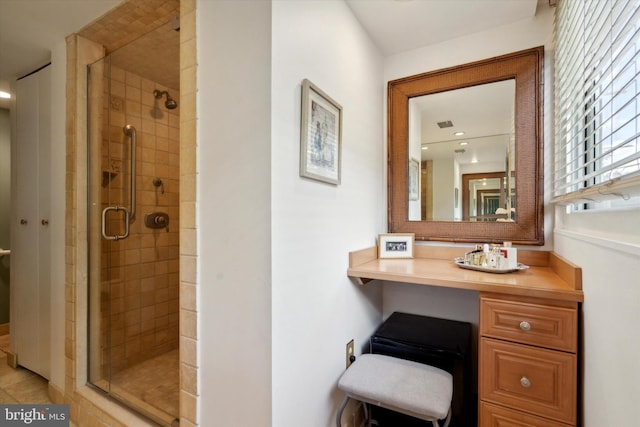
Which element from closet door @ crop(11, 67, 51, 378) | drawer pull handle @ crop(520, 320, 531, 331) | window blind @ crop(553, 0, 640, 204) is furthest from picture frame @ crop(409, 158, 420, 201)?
closet door @ crop(11, 67, 51, 378)

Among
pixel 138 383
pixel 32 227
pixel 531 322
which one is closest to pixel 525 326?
pixel 531 322

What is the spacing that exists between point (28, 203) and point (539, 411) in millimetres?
3256

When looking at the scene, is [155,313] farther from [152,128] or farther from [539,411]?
[539,411]

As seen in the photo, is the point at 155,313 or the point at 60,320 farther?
the point at 155,313

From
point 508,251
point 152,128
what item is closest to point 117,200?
point 152,128

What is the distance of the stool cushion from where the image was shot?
3.57ft

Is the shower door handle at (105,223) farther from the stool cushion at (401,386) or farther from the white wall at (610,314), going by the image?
the white wall at (610,314)

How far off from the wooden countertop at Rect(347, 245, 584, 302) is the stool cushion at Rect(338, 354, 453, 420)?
385mm

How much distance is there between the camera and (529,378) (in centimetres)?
115

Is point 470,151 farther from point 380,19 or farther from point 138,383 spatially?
point 138,383

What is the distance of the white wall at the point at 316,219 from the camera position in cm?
101

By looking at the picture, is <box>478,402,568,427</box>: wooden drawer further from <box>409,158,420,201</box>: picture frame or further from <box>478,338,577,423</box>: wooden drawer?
<box>409,158,420,201</box>: picture frame

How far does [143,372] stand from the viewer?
6.06 ft

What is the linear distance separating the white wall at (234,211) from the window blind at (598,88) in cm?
96
